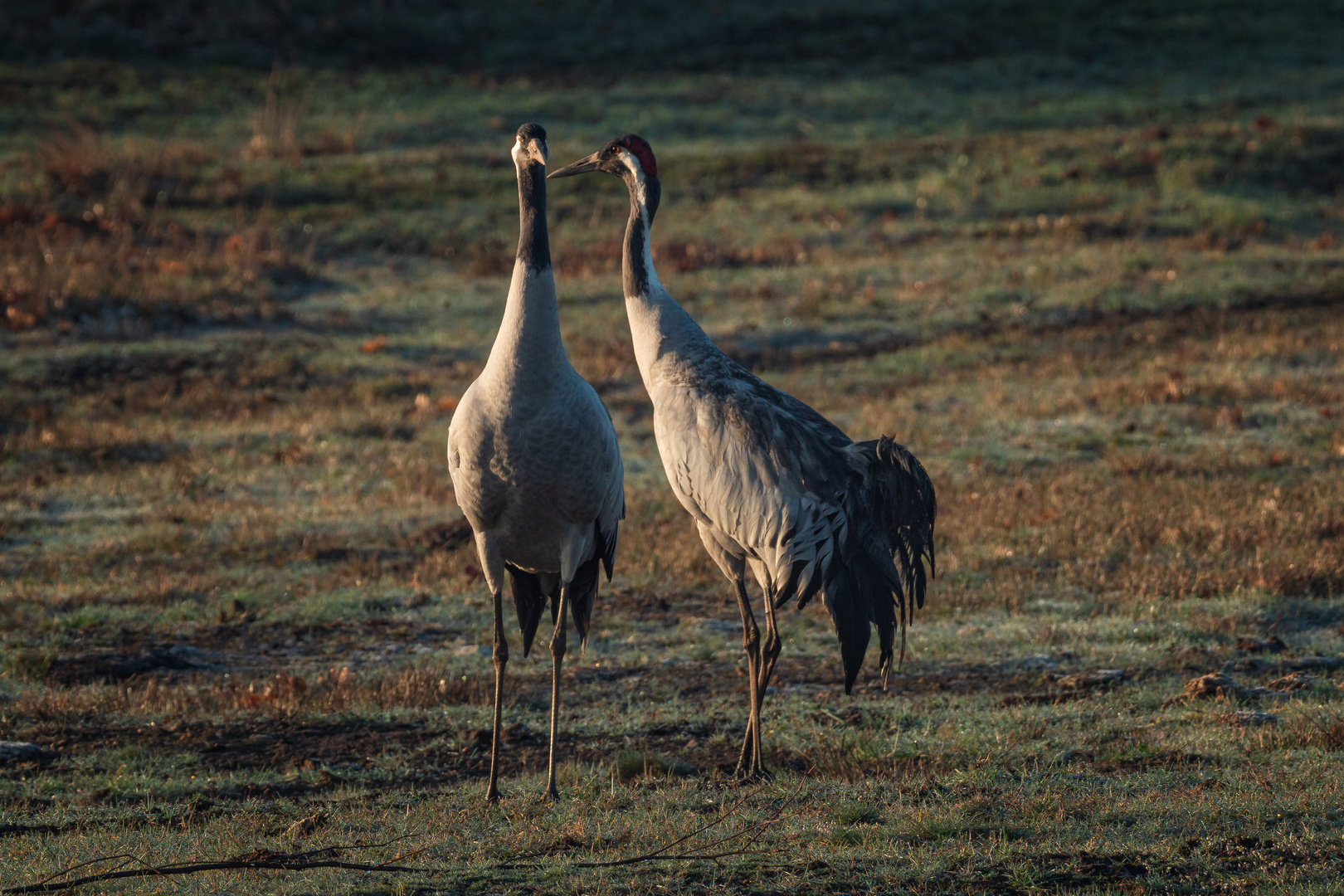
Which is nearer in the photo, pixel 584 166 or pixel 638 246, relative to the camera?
pixel 638 246

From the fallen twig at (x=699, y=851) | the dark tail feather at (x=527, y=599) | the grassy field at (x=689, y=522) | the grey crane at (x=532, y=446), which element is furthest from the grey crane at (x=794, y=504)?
the dark tail feather at (x=527, y=599)

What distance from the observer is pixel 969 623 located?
954 cm

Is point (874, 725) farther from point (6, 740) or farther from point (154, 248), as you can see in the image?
point (154, 248)

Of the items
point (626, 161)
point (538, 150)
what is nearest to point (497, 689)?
point (538, 150)

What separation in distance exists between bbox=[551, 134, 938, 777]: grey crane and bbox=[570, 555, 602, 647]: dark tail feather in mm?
782

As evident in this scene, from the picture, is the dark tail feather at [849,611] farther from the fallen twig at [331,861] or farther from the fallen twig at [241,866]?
the fallen twig at [241,866]

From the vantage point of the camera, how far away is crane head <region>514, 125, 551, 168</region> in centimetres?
678

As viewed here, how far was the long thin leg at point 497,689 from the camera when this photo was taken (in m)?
6.46

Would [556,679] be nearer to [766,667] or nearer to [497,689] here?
[497,689]

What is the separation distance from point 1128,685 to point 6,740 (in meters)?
6.81

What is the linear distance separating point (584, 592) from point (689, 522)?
4.40m

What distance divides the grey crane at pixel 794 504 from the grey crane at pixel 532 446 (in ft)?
1.67

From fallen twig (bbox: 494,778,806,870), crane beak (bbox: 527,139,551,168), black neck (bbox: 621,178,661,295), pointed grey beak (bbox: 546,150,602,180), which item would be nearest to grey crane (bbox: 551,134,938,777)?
black neck (bbox: 621,178,661,295)

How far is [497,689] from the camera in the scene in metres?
6.80
